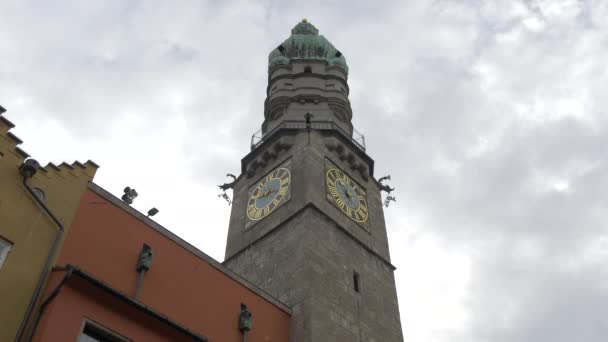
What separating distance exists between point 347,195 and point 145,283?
12.3m

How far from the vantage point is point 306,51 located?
36844 mm

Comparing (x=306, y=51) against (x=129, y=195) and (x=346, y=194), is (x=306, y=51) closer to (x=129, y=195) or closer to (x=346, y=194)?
(x=346, y=194)

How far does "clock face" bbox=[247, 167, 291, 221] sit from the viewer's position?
999 inches

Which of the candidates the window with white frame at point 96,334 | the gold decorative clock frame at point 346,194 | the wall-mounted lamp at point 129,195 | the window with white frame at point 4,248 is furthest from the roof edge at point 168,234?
the gold decorative clock frame at point 346,194

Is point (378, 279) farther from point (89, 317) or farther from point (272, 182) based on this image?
point (89, 317)

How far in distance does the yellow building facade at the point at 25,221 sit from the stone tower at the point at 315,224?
832 cm

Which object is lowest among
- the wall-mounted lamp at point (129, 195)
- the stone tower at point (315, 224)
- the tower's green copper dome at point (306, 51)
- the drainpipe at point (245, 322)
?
the drainpipe at point (245, 322)

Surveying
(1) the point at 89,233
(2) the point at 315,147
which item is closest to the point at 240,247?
(2) the point at 315,147

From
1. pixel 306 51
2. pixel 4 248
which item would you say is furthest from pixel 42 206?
pixel 306 51

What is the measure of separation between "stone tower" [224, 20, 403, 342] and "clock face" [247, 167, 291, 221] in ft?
0.19

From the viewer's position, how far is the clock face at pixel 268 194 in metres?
25.4

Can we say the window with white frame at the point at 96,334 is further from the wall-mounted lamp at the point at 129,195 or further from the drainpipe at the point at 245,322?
the wall-mounted lamp at the point at 129,195

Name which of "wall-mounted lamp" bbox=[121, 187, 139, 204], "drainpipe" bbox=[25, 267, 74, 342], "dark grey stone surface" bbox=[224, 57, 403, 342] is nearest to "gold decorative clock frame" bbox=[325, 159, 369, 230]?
"dark grey stone surface" bbox=[224, 57, 403, 342]

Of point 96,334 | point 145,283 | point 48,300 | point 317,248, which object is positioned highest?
point 317,248
